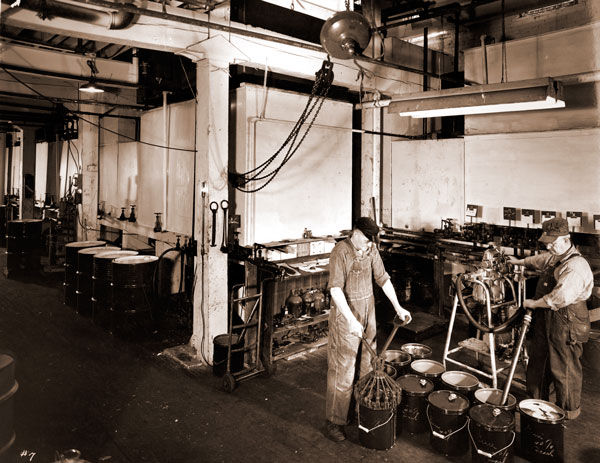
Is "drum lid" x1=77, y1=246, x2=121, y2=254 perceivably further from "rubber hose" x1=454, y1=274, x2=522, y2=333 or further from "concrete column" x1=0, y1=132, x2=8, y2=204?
"concrete column" x1=0, y1=132, x2=8, y2=204

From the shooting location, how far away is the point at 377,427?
362cm

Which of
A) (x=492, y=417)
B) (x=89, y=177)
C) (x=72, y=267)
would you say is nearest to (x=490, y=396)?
(x=492, y=417)

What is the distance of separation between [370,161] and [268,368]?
150 inches

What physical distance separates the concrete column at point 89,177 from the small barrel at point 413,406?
796 cm

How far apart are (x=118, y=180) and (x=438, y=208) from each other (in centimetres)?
633

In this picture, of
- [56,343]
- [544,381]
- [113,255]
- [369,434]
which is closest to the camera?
[369,434]

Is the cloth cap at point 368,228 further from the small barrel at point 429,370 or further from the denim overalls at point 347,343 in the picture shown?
the small barrel at point 429,370

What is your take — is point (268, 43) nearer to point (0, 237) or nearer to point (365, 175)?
point (365, 175)

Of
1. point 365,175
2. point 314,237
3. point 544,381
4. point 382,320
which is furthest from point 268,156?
point 544,381

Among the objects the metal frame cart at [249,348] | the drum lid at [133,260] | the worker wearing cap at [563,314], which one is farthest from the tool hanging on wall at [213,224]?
the worker wearing cap at [563,314]

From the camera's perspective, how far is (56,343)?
19.6ft

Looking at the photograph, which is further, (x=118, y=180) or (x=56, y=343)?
(x=118, y=180)

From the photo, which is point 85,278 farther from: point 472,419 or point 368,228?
point 472,419

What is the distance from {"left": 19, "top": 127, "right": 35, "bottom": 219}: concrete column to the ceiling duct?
1201 cm
